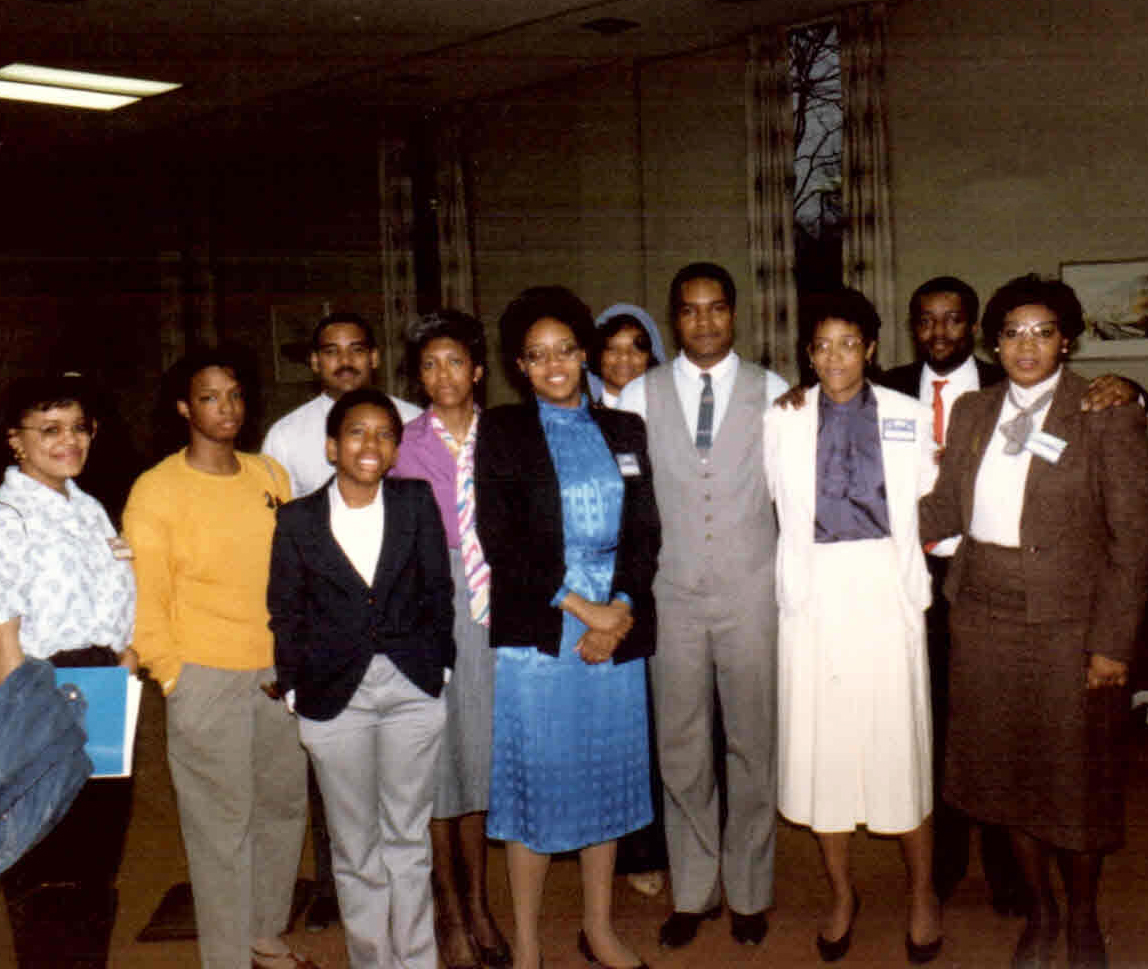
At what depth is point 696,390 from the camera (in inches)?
130

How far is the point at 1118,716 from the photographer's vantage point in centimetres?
290

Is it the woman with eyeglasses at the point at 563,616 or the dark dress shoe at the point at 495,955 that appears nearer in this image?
the woman with eyeglasses at the point at 563,616

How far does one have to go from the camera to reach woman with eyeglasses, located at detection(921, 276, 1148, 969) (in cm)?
282

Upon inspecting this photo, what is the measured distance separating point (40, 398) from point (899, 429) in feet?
7.21

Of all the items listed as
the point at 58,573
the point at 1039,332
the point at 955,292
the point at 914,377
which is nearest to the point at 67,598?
the point at 58,573

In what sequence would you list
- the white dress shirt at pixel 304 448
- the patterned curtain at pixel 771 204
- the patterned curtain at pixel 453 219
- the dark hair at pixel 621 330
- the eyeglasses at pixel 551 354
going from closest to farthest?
the eyeglasses at pixel 551 354 → the white dress shirt at pixel 304 448 → the dark hair at pixel 621 330 → the patterned curtain at pixel 771 204 → the patterned curtain at pixel 453 219

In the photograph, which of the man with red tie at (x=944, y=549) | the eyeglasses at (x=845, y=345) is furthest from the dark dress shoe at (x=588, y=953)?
the eyeglasses at (x=845, y=345)

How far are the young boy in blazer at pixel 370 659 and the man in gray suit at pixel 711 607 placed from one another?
2.33ft

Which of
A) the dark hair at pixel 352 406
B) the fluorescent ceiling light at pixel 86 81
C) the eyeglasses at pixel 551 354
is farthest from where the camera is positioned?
the fluorescent ceiling light at pixel 86 81

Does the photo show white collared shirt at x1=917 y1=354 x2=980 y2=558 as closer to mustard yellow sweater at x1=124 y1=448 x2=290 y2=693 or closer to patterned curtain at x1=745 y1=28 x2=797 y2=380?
mustard yellow sweater at x1=124 y1=448 x2=290 y2=693

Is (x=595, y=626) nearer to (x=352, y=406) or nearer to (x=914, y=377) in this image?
(x=352, y=406)

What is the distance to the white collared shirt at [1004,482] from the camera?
293 cm

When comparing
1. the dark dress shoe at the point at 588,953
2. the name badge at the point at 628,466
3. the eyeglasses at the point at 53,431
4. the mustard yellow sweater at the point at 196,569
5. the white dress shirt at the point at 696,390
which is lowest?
the dark dress shoe at the point at 588,953

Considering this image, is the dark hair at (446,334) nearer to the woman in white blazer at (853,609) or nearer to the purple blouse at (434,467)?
the purple blouse at (434,467)
